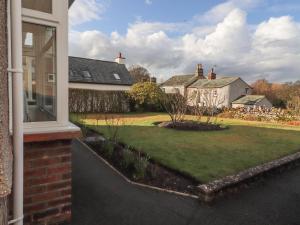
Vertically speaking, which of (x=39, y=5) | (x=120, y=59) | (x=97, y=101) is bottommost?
(x=97, y=101)

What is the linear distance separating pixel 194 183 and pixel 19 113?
3893 mm

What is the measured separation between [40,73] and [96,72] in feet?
86.5

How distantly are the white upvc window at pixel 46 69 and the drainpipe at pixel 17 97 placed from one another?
55 cm

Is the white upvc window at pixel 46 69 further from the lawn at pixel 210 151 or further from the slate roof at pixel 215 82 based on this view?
the slate roof at pixel 215 82

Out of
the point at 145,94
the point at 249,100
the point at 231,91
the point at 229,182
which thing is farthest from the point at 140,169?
the point at 231,91

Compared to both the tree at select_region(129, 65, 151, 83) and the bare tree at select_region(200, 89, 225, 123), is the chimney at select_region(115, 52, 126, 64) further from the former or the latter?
the tree at select_region(129, 65, 151, 83)

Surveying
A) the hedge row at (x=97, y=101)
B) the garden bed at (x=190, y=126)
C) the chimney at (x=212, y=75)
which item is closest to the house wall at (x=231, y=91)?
the chimney at (x=212, y=75)

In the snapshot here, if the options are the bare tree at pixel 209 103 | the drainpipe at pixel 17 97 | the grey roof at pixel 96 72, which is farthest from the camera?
the grey roof at pixel 96 72

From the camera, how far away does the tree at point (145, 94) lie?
23.0 meters

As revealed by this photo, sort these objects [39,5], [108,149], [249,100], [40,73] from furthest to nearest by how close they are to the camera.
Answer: [249,100] → [108,149] → [40,73] → [39,5]

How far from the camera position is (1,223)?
5.57 feet

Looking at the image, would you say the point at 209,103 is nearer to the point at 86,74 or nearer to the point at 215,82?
the point at 86,74

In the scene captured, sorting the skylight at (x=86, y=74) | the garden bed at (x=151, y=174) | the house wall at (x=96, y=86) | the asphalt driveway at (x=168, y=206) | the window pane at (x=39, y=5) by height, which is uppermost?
the skylight at (x=86, y=74)

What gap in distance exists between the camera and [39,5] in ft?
8.90
